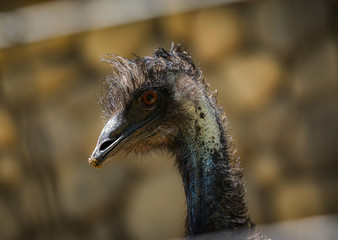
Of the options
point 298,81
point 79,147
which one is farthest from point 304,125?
point 79,147

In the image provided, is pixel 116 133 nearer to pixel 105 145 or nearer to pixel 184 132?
pixel 105 145

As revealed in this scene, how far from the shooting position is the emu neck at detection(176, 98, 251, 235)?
76.2 inches

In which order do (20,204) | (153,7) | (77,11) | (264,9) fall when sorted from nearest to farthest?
1. (77,11)
2. (153,7)
3. (264,9)
4. (20,204)

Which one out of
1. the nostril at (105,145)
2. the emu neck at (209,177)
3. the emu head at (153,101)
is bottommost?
the emu neck at (209,177)

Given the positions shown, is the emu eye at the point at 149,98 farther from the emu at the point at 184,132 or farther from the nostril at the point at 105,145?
the nostril at the point at 105,145

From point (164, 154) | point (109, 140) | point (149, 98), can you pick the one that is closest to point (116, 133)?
point (109, 140)

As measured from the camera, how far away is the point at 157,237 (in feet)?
12.5

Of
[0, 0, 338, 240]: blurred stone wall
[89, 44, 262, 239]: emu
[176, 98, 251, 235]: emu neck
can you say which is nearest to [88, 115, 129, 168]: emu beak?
[89, 44, 262, 239]: emu

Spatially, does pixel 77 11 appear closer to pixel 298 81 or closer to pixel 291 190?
pixel 298 81

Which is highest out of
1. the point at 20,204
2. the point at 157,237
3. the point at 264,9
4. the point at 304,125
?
the point at 264,9

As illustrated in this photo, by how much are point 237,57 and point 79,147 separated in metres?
1.16

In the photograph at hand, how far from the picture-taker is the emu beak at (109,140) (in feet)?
6.49

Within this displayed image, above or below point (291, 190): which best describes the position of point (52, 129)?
above

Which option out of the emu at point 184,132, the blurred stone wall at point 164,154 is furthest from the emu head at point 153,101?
the blurred stone wall at point 164,154
